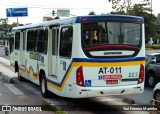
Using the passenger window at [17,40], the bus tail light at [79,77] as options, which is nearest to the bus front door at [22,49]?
the passenger window at [17,40]

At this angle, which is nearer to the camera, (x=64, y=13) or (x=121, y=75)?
(x=121, y=75)

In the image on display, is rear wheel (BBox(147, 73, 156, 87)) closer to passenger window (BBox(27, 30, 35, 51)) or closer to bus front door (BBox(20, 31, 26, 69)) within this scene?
passenger window (BBox(27, 30, 35, 51))

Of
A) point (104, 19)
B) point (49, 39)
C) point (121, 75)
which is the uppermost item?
point (104, 19)

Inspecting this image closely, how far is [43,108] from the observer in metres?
9.59

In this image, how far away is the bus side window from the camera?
9.84m

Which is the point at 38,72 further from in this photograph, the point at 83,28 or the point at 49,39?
the point at 83,28

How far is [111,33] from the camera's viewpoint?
9.70 meters

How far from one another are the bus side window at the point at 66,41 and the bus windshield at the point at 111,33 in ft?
1.81

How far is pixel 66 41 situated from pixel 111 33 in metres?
1.35

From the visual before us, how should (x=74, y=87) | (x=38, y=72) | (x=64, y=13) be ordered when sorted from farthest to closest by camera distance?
1. (x=64, y=13)
2. (x=38, y=72)
3. (x=74, y=87)

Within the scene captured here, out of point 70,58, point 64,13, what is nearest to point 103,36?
point 70,58

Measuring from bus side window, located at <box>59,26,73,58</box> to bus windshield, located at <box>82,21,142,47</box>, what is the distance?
21.7 inches

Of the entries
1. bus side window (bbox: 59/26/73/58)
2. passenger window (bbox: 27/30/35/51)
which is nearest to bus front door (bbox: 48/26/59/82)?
bus side window (bbox: 59/26/73/58)

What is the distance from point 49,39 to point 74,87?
2.85 meters
